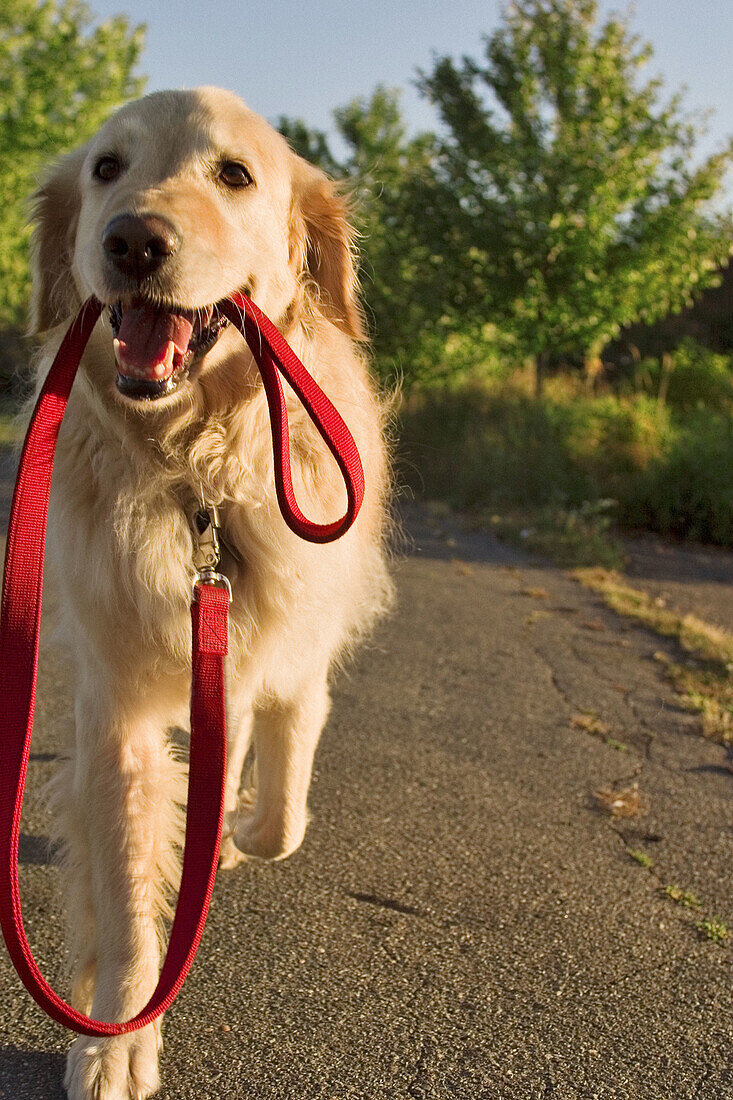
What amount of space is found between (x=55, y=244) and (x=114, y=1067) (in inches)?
82.3

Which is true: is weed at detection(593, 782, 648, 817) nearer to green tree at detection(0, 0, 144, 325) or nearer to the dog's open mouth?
the dog's open mouth

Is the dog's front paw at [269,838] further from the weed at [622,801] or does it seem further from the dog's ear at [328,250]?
the dog's ear at [328,250]

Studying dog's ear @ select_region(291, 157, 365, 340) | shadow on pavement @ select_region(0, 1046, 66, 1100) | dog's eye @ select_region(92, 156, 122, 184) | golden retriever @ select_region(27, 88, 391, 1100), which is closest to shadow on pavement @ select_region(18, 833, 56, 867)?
golden retriever @ select_region(27, 88, 391, 1100)

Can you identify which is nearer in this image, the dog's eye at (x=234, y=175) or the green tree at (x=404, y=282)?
the dog's eye at (x=234, y=175)

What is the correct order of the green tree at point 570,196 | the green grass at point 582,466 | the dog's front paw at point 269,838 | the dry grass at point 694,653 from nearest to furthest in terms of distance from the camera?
the dog's front paw at point 269,838 → the dry grass at point 694,653 → the green grass at point 582,466 → the green tree at point 570,196

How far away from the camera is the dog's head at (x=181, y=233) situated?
6.94 ft

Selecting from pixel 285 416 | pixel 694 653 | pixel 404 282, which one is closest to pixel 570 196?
pixel 404 282

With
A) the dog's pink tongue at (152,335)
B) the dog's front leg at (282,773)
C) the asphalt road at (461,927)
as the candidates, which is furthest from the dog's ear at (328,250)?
the asphalt road at (461,927)

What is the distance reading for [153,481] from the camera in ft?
7.72

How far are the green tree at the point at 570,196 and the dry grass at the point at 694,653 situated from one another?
8.38m

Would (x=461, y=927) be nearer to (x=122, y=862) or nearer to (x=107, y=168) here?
(x=122, y=862)

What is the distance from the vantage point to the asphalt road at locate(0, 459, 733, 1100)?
7.25 ft

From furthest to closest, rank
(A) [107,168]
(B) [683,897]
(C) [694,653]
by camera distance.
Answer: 1. (C) [694,653]
2. (B) [683,897]
3. (A) [107,168]

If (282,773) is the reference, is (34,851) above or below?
below
